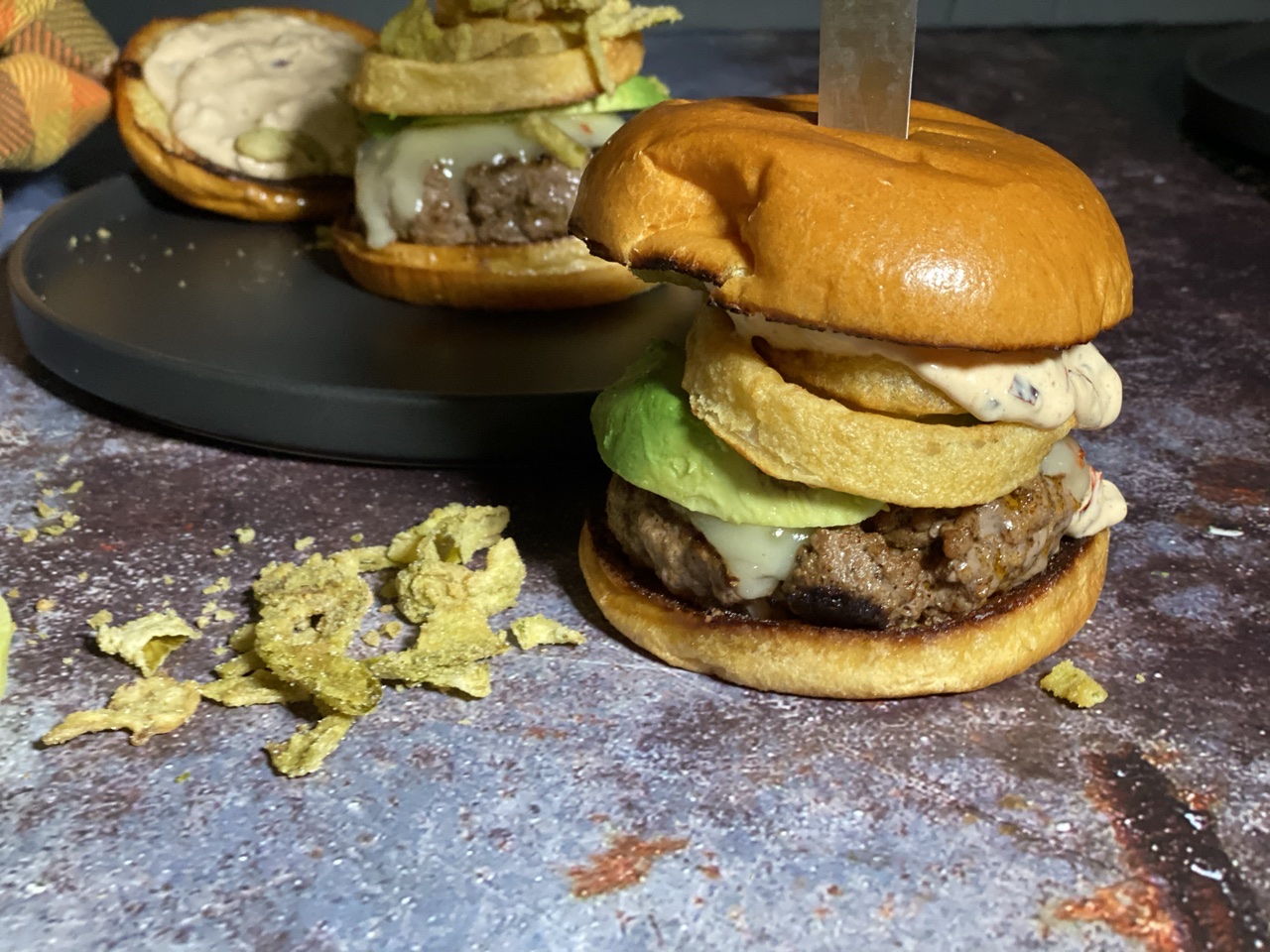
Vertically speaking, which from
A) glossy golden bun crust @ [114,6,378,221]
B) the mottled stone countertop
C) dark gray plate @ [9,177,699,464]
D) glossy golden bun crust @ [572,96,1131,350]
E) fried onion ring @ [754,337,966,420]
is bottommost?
the mottled stone countertop

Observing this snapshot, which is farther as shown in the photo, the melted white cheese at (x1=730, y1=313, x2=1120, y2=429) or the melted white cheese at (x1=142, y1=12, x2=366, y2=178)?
the melted white cheese at (x1=142, y1=12, x2=366, y2=178)

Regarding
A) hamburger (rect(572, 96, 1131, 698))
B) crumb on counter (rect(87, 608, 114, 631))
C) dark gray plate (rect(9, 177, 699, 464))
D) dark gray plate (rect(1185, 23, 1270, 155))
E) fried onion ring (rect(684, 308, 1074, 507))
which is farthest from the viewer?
dark gray plate (rect(1185, 23, 1270, 155))

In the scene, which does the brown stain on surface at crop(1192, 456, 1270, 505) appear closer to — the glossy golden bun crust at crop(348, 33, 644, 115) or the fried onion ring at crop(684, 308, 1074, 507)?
the fried onion ring at crop(684, 308, 1074, 507)

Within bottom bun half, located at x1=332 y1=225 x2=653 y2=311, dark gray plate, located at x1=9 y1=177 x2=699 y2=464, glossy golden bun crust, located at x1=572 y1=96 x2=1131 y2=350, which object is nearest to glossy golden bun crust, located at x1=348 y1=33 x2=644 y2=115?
bottom bun half, located at x1=332 y1=225 x2=653 y2=311

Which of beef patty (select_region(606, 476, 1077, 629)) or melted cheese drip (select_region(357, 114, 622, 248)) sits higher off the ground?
melted cheese drip (select_region(357, 114, 622, 248))

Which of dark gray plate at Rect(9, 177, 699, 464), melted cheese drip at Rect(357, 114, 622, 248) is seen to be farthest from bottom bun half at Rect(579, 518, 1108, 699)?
melted cheese drip at Rect(357, 114, 622, 248)

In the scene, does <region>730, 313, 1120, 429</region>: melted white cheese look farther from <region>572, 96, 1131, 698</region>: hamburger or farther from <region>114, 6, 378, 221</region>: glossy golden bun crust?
<region>114, 6, 378, 221</region>: glossy golden bun crust

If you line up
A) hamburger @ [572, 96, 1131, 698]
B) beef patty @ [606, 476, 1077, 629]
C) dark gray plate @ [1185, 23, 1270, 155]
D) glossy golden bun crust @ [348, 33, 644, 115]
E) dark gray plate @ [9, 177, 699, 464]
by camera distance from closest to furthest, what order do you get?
hamburger @ [572, 96, 1131, 698] → beef patty @ [606, 476, 1077, 629] → dark gray plate @ [9, 177, 699, 464] → glossy golden bun crust @ [348, 33, 644, 115] → dark gray plate @ [1185, 23, 1270, 155]
